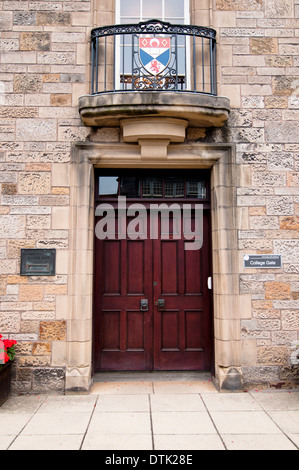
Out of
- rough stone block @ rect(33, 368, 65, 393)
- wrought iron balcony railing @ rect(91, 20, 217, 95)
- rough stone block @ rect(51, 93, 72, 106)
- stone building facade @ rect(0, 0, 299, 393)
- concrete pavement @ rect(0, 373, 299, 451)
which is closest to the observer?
concrete pavement @ rect(0, 373, 299, 451)

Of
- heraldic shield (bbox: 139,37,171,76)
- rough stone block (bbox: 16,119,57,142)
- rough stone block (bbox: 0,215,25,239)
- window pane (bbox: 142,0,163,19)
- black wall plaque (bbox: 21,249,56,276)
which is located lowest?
black wall plaque (bbox: 21,249,56,276)

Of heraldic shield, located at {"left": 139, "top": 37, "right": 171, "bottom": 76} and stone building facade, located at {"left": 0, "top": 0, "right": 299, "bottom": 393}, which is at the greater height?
heraldic shield, located at {"left": 139, "top": 37, "right": 171, "bottom": 76}

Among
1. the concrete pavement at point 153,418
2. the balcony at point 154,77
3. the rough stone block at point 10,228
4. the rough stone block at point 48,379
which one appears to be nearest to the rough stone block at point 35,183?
the rough stone block at point 10,228

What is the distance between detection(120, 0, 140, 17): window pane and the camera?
5410 mm

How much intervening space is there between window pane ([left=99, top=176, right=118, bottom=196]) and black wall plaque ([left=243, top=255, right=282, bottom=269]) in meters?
2.10

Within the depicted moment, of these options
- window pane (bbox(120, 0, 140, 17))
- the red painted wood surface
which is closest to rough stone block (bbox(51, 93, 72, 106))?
window pane (bbox(120, 0, 140, 17))

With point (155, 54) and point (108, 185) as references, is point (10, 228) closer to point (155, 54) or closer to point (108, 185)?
point (108, 185)

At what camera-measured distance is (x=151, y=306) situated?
5.16 meters

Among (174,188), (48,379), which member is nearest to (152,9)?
(174,188)

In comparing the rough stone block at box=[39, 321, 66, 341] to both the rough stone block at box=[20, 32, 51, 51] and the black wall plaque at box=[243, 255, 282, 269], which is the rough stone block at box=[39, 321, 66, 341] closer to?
the black wall plaque at box=[243, 255, 282, 269]

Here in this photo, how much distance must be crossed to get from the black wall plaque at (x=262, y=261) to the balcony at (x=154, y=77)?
74.5 inches

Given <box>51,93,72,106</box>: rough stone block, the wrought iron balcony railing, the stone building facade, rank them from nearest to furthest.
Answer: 1. the stone building facade
2. the wrought iron balcony railing
3. <box>51,93,72,106</box>: rough stone block

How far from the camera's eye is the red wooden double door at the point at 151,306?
511cm

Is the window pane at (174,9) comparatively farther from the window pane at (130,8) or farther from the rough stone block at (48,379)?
the rough stone block at (48,379)
